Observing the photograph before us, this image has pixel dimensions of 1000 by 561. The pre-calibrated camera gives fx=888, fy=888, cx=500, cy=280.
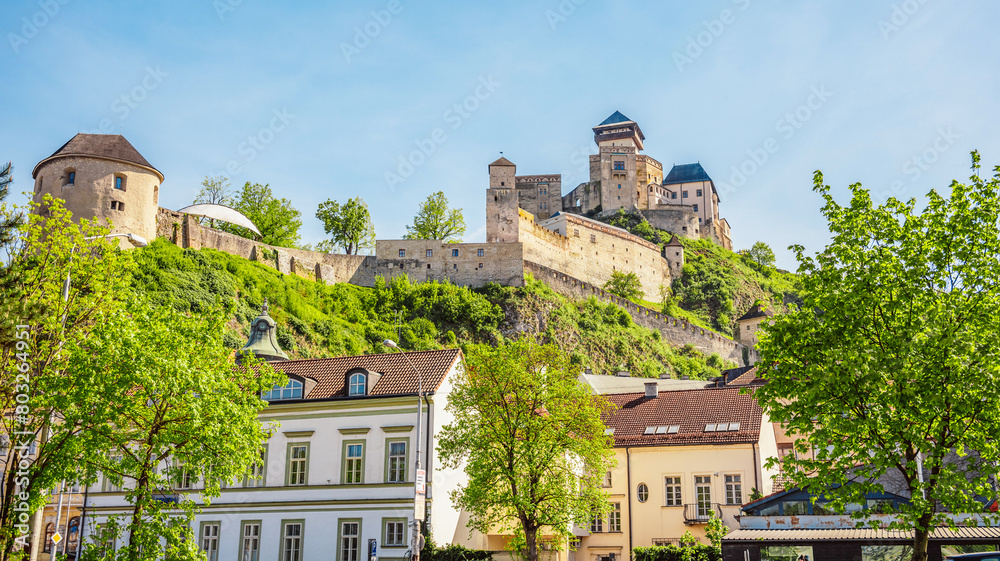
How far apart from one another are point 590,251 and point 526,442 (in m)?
83.4

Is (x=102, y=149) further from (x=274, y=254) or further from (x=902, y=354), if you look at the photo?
(x=902, y=354)

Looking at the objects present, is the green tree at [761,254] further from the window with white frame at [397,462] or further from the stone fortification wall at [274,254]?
the window with white frame at [397,462]

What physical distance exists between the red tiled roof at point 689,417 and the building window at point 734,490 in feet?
4.79

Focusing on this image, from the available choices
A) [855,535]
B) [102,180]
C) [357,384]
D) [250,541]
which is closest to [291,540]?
[250,541]

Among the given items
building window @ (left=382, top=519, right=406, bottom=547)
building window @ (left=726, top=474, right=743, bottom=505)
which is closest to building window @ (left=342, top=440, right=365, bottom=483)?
building window @ (left=382, top=519, right=406, bottom=547)

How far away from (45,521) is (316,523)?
1372 cm

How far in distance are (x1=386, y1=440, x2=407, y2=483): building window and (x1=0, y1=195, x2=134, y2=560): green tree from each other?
12.0 meters

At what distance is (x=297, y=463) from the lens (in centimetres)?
3422

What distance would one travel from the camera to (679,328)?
99.9 m

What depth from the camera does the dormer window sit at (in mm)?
35062

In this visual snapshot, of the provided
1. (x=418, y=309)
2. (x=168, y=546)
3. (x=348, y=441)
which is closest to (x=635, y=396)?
(x=348, y=441)

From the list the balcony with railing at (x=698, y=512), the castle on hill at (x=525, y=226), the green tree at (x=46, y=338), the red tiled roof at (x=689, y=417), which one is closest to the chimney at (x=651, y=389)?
the red tiled roof at (x=689, y=417)

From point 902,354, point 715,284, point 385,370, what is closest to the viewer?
point 902,354

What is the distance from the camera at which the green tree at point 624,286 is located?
108938 millimetres
